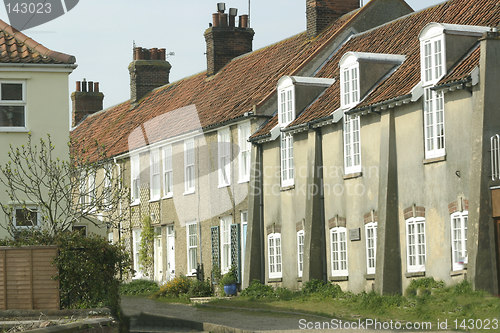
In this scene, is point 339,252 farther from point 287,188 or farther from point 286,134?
point 286,134

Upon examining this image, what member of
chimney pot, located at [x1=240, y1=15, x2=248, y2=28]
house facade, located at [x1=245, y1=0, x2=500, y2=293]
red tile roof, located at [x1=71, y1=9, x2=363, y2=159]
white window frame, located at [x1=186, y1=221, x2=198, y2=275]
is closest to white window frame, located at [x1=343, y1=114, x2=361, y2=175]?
house facade, located at [x1=245, y1=0, x2=500, y2=293]

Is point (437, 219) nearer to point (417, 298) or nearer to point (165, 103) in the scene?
point (417, 298)

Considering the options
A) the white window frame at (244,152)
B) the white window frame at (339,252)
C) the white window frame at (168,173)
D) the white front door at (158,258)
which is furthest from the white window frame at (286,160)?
the white front door at (158,258)

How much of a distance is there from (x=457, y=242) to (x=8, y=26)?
1580cm

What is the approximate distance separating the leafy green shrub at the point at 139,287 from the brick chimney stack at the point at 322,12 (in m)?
11.8

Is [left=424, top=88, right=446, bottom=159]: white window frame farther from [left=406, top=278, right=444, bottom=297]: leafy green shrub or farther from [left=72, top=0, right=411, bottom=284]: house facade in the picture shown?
[left=72, top=0, right=411, bottom=284]: house facade

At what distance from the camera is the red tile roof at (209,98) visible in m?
35.9

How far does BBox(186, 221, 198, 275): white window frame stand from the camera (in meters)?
37.5

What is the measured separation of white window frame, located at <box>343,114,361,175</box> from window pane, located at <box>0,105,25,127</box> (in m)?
9.73

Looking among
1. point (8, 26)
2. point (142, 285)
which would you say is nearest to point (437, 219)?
point (8, 26)

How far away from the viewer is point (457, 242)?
24.1 metres

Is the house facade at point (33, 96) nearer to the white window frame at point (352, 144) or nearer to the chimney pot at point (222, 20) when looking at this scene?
the white window frame at point (352, 144)

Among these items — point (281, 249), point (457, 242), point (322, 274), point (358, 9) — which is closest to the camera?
point (457, 242)

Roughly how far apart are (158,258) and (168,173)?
145 inches
